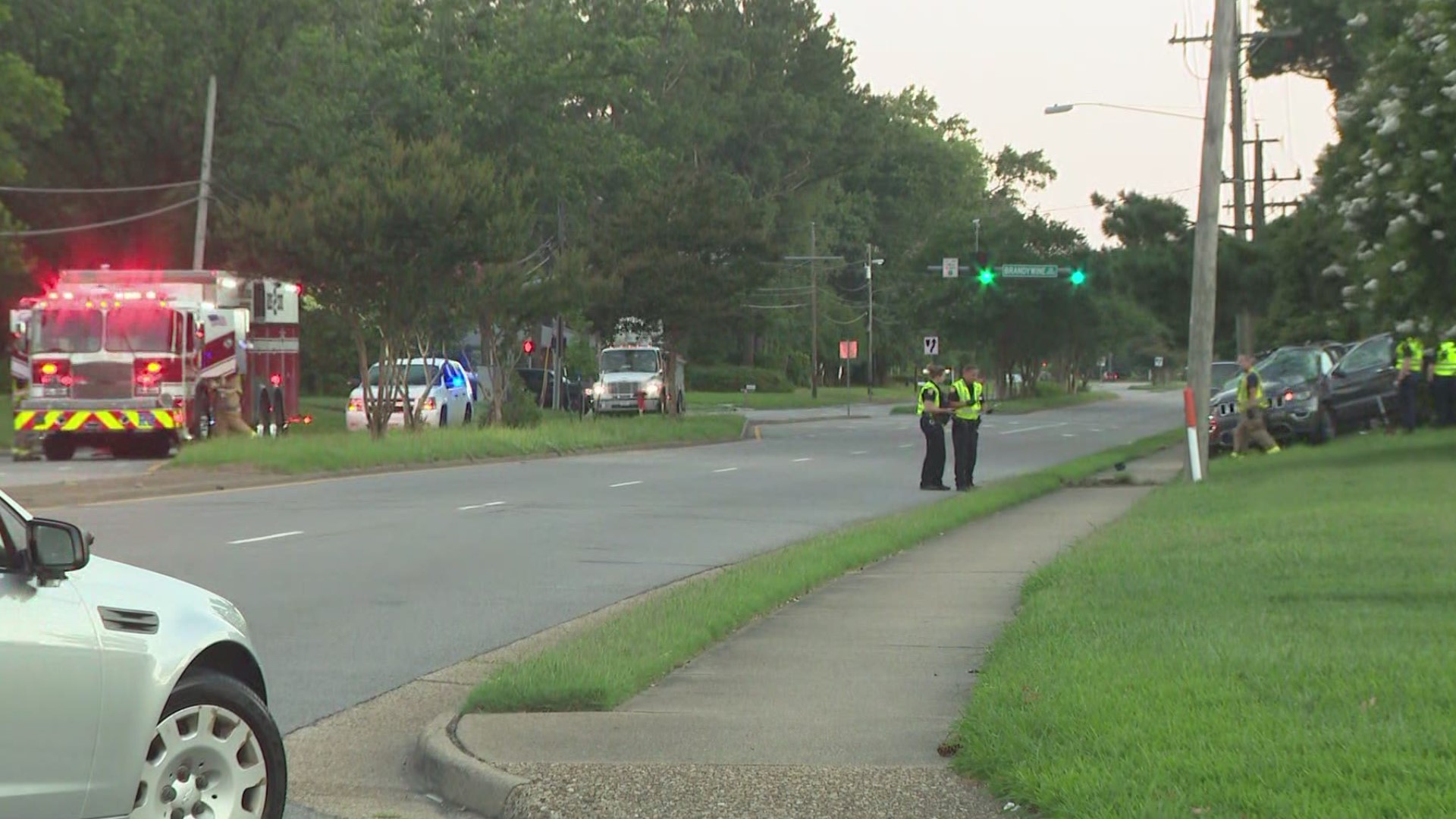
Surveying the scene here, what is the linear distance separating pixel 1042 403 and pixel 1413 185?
62445 mm

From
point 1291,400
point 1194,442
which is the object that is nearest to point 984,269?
point 1291,400

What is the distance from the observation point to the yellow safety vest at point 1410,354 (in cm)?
3070

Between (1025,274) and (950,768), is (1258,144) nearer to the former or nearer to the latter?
(1025,274)

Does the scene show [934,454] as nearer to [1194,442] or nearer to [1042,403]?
[1194,442]

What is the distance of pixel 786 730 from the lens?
8.77 metres

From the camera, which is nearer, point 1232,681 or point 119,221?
point 1232,681

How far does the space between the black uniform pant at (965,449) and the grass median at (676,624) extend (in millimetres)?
6234

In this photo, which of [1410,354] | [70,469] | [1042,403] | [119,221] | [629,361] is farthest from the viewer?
[1042,403]

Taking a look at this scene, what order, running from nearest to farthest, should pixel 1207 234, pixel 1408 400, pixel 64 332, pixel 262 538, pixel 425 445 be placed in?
pixel 262 538
pixel 1207 234
pixel 1408 400
pixel 425 445
pixel 64 332

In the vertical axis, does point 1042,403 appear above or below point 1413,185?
below

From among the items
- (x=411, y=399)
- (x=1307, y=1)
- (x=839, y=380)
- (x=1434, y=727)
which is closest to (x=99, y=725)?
(x=1434, y=727)

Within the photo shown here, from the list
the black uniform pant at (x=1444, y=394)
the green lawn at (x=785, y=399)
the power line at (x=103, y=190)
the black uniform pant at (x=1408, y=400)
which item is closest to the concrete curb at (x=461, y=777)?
the black uniform pant at (x=1408, y=400)

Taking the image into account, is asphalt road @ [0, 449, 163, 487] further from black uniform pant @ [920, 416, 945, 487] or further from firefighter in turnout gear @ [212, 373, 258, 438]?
black uniform pant @ [920, 416, 945, 487]

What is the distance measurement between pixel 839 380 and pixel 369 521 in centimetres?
10413
